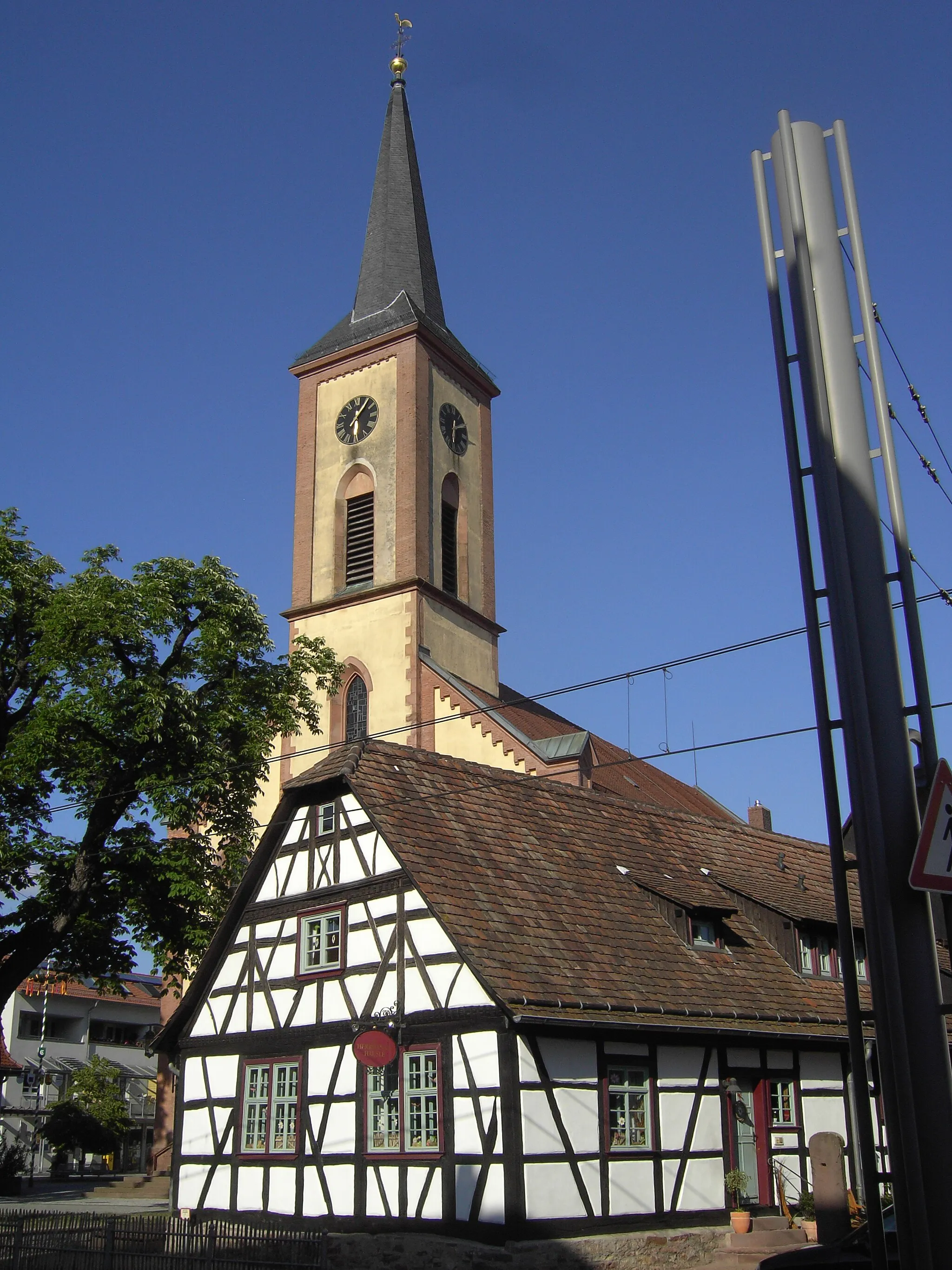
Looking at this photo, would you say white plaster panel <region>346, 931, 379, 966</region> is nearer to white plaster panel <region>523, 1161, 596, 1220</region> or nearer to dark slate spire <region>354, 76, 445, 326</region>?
white plaster panel <region>523, 1161, 596, 1220</region>

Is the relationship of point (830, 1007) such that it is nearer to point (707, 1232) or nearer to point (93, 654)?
point (707, 1232)

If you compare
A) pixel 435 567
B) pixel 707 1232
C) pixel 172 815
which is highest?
pixel 435 567

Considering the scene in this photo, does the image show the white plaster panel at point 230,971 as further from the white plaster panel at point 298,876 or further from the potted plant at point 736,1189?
the potted plant at point 736,1189

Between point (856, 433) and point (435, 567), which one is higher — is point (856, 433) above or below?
below

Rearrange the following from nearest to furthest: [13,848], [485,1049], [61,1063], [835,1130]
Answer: [485,1049] → [835,1130] → [13,848] → [61,1063]

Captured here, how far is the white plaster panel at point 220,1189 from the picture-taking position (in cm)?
1945

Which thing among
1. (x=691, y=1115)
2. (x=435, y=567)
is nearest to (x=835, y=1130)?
(x=691, y=1115)

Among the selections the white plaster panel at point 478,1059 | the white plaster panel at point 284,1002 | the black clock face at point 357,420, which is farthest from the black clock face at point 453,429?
the white plaster panel at point 478,1059

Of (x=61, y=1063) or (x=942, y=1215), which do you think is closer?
(x=942, y=1215)

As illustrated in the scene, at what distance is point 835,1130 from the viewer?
19781 millimetres

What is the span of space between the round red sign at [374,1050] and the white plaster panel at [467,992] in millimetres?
932

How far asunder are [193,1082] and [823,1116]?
981 cm

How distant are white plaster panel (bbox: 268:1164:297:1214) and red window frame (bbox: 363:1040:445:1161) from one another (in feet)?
5.32

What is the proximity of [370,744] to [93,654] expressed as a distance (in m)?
6.32
